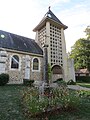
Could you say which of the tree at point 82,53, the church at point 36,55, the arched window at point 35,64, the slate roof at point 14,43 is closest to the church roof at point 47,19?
the church at point 36,55

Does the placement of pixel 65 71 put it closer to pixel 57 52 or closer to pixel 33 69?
pixel 57 52

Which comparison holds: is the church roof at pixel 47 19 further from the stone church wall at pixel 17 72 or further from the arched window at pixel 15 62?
the arched window at pixel 15 62

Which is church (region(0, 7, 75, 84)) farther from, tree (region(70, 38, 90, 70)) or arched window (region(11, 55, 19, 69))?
tree (region(70, 38, 90, 70))

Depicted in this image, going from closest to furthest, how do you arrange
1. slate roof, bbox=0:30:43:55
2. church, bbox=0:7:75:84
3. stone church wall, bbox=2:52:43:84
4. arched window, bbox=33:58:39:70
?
1. stone church wall, bbox=2:52:43:84
2. church, bbox=0:7:75:84
3. slate roof, bbox=0:30:43:55
4. arched window, bbox=33:58:39:70

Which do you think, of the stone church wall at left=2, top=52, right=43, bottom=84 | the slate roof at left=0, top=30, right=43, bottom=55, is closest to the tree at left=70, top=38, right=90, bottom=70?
the slate roof at left=0, top=30, right=43, bottom=55

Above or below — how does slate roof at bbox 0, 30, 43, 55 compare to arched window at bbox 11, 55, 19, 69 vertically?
above

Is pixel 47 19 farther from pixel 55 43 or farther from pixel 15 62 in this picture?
pixel 15 62

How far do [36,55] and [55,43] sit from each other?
11.8ft

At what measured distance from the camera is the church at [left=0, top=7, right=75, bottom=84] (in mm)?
14352

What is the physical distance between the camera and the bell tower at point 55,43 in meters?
17.6

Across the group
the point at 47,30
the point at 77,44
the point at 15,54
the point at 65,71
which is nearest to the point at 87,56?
the point at 77,44

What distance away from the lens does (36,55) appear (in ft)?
54.1

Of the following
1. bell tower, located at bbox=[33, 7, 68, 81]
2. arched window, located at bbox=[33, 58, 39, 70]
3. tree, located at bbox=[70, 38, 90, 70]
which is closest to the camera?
arched window, located at bbox=[33, 58, 39, 70]

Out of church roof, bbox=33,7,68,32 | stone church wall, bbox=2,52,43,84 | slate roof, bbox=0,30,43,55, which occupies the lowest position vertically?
stone church wall, bbox=2,52,43,84
